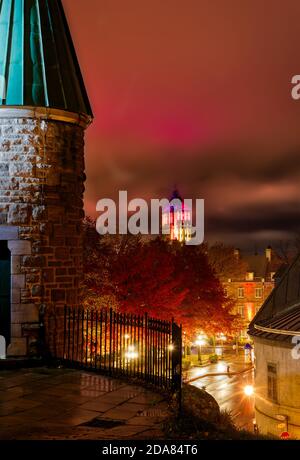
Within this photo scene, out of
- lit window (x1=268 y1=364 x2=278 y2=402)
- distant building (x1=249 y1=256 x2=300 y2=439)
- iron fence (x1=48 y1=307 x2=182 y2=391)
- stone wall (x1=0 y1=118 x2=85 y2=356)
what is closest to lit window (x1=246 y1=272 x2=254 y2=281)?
distant building (x1=249 y1=256 x2=300 y2=439)

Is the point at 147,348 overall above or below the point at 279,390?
above

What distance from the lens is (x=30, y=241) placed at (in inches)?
513

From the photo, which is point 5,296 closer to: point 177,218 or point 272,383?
point 272,383

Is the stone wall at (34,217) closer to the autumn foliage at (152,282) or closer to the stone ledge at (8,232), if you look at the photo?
the stone ledge at (8,232)

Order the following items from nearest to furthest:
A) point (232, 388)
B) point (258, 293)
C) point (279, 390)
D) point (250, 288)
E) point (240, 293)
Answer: point (279, 390)
point (232, 388)
point (240, 293)
point (258, 293)
point (250, 288)

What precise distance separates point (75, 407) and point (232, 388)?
3532 centimetres

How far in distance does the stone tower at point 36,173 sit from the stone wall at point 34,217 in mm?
22

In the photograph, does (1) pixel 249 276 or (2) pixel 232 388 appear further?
(1) pixel 249 276

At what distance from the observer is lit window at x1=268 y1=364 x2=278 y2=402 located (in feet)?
82.9

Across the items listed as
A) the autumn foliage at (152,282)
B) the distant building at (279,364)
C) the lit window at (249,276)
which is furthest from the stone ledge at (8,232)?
the lit window at (249,276)

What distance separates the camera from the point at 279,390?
24844mm

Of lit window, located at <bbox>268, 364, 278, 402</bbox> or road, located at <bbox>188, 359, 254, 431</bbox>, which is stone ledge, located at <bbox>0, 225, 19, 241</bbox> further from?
road, located at <bbox>188, 359, 254, 431</bbox>

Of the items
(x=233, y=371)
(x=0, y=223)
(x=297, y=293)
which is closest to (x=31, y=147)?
(x=0, y=223)

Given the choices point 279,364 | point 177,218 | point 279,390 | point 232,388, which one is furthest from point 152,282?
point 177,218
